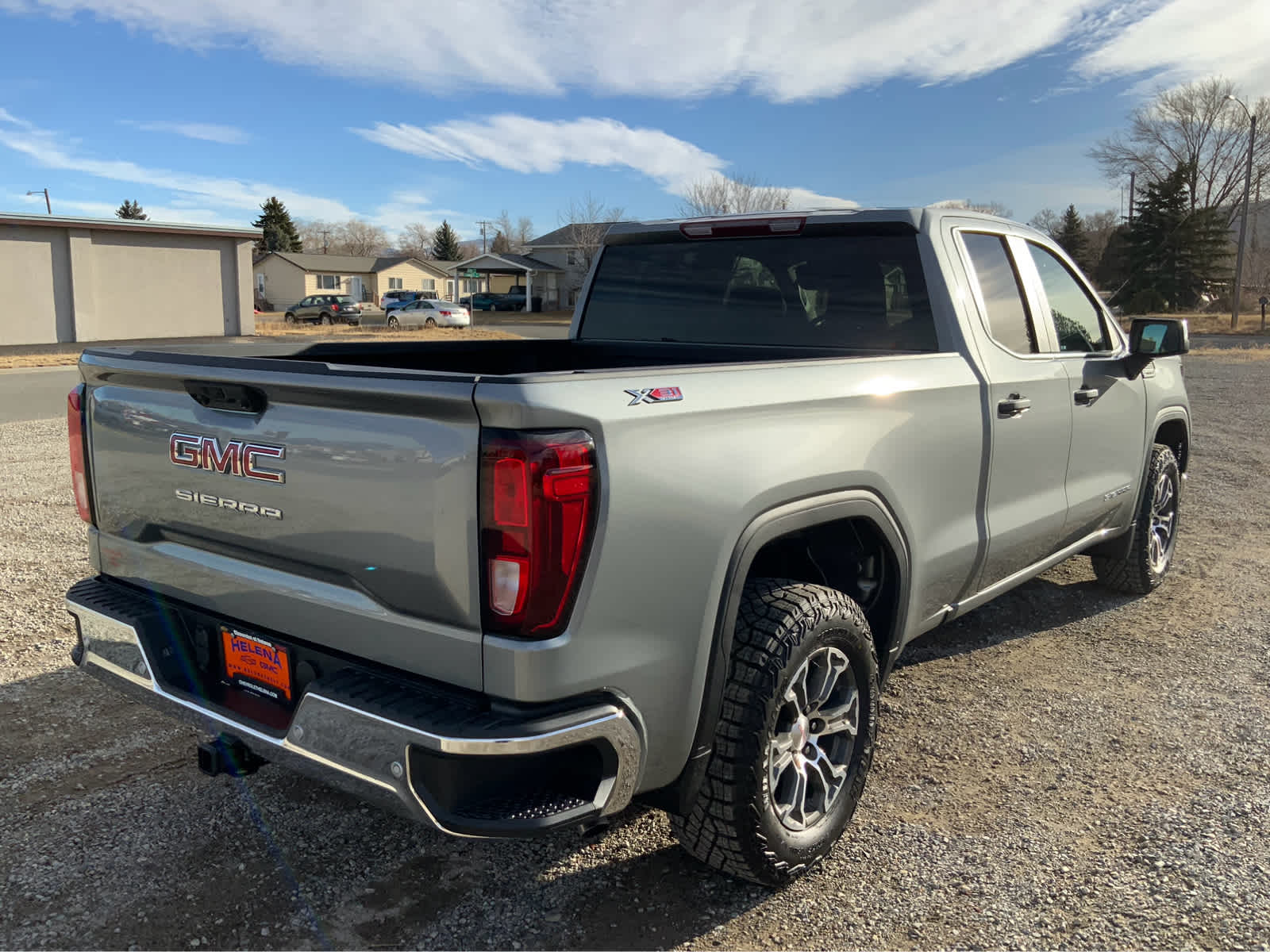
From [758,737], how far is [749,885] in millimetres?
605

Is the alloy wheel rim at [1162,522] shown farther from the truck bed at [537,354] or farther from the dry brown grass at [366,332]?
the dry brown grass at [366,332]

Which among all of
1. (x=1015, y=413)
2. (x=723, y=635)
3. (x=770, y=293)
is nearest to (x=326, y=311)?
(x=770, y=293)

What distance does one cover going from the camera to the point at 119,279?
31828mm

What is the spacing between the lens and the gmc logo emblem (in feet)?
7.87

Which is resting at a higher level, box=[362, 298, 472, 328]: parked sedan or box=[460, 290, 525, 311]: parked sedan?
box=[460, 290, 525, 311]: parked sedan

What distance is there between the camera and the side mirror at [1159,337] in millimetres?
4531

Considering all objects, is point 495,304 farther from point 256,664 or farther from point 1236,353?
point 256,664

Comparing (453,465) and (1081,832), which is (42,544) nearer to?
(453,465)

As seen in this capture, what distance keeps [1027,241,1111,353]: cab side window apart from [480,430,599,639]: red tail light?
9.96 feet

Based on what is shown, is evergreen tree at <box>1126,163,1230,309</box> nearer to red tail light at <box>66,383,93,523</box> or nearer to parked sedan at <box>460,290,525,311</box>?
parked sedan at <box>460,290,525,311</box>

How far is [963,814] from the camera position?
321cm

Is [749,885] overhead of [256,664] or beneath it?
beneath

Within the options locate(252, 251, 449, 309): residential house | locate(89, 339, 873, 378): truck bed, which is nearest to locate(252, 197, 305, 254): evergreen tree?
locate(252, 251, 449, 309): residential house

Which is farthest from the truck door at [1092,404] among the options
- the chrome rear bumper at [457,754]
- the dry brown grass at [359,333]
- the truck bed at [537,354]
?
the dry brown grass at [359,333]
